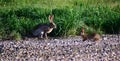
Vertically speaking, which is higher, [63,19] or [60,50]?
[60,50]

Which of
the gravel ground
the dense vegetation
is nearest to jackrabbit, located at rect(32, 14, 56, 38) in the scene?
the gravel ground

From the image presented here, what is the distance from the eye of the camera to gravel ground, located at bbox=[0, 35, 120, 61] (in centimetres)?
1216

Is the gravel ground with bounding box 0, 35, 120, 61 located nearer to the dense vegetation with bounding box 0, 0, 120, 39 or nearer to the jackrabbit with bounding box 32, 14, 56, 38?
the jackrabbit with bounding box 32, 14, 56, 38

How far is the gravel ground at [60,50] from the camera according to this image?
12.2m

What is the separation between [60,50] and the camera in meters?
13.2

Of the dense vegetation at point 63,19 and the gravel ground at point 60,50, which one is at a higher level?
the gravel ground at point 60,50

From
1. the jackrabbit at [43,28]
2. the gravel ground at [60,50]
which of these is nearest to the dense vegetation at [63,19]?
the jackrabbit at [43,28]

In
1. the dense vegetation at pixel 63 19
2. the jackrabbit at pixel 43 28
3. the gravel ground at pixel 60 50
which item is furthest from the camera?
the dense vegetation at pixel 63 19

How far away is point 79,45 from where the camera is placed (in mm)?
14133

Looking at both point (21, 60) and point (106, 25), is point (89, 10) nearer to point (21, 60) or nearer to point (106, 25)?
point (106, 25)

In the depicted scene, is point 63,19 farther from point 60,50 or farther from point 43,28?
point 60,50

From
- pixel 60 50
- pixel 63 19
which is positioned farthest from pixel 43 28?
pixel 60 50

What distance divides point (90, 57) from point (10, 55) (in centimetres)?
189

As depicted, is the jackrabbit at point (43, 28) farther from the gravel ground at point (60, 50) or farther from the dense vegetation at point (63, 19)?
the dense vegetation at point (63, 19)
